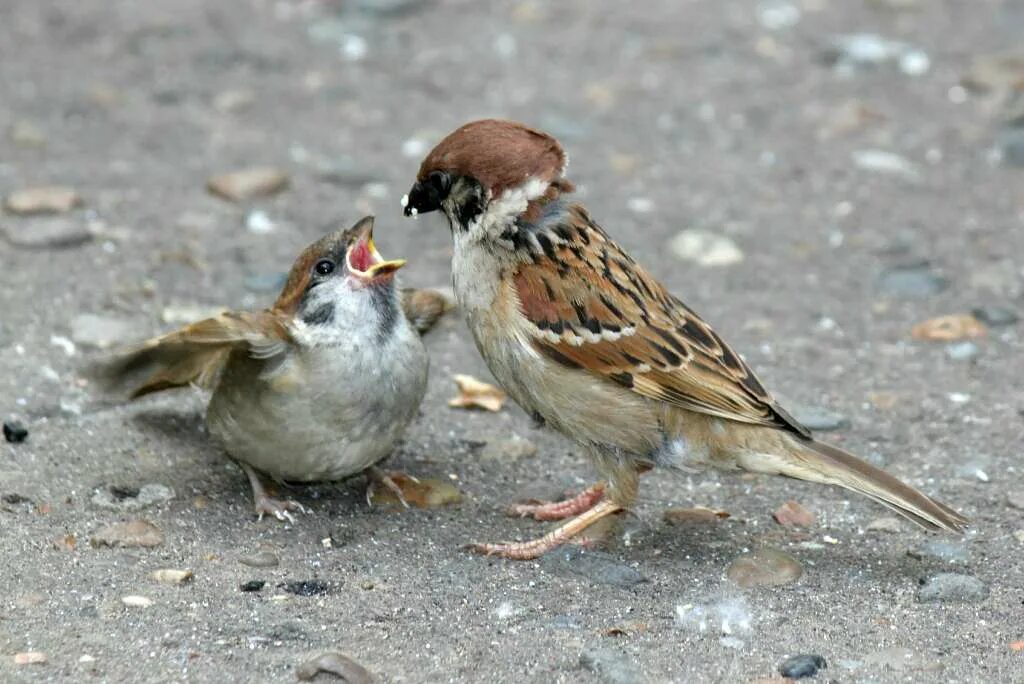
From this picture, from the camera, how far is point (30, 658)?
4320mm

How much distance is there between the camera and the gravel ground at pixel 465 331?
461cm

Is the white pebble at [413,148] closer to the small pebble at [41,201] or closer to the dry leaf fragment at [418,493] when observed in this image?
the small pebble at [41,201]

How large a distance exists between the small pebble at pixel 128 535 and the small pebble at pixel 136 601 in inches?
13.3

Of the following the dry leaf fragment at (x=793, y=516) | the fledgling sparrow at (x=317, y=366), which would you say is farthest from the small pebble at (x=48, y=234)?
the dry leaf fragment at (x=793, y=516)

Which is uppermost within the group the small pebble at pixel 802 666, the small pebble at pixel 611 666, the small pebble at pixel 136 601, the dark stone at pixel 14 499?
the small pebble at pixel 802 666

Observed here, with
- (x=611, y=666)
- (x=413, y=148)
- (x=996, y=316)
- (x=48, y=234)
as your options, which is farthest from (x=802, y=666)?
(x=413, y=148)

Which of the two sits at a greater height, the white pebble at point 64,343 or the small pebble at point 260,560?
the small pebble at point 260,560

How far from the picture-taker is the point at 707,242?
7.69 meters

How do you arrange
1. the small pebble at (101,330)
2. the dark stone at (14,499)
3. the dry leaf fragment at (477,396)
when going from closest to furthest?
the dark stone at (14,499), the dry leaf fragment at (477,396), the small pebble at (101,330)

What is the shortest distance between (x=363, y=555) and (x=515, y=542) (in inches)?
20.1

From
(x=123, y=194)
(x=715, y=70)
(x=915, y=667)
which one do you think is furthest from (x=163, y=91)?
(x=915, y=667)

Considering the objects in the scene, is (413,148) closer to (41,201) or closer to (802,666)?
(41,201)

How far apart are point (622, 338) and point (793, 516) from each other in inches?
36.0

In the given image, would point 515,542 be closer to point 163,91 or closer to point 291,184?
point 291,184
